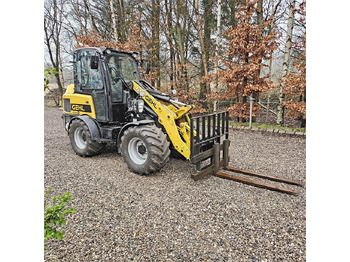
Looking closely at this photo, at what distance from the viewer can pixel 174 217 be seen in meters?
2.77

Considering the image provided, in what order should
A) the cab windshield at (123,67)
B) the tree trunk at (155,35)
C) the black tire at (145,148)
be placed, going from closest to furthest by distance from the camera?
the black tire at (145,148)
the cab windshield at (123,67)
the tree trunk at (155,35)

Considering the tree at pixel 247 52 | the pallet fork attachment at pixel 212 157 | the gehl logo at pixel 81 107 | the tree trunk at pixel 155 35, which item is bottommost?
the pallet fork attachment at pixel 212 157

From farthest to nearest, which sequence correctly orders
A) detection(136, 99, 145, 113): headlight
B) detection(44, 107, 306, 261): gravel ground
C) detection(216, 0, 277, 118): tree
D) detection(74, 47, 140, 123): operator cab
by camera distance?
detection(216, 0, 277, 118): tree → detection(74, 47, 140, 123): operator cab → detection(136, 99, 145, 113): headlight → detection(44, 107, 306, 261): gravel ground

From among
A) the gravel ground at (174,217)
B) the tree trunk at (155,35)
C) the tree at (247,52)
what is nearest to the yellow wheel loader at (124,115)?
the gravel ground at (174,217)

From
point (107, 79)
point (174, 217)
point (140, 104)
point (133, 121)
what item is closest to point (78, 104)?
point (107, 79)

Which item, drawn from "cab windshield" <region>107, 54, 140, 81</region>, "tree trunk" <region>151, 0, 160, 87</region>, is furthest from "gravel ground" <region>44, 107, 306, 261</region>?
"tree trunk" <region>151, 0, 160, 87</region>

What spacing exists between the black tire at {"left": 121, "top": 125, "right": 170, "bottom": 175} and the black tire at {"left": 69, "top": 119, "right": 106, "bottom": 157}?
43.8 inches

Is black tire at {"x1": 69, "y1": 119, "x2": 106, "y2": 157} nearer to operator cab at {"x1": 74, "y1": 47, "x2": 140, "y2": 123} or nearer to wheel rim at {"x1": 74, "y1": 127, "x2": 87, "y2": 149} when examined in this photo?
wheel rim at {"x1": 74, "y1": 127, "x2": 87, "y2": 149}

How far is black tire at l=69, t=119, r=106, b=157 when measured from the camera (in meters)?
4.96

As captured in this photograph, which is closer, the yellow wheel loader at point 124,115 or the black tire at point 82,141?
the yellow wheel loader at point 124,115

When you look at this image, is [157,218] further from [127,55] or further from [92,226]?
[127,55]

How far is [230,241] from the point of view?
2344mm

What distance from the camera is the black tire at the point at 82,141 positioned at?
4957 millimetres

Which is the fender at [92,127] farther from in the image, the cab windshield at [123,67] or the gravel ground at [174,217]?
the cab windshield at [123,67]
